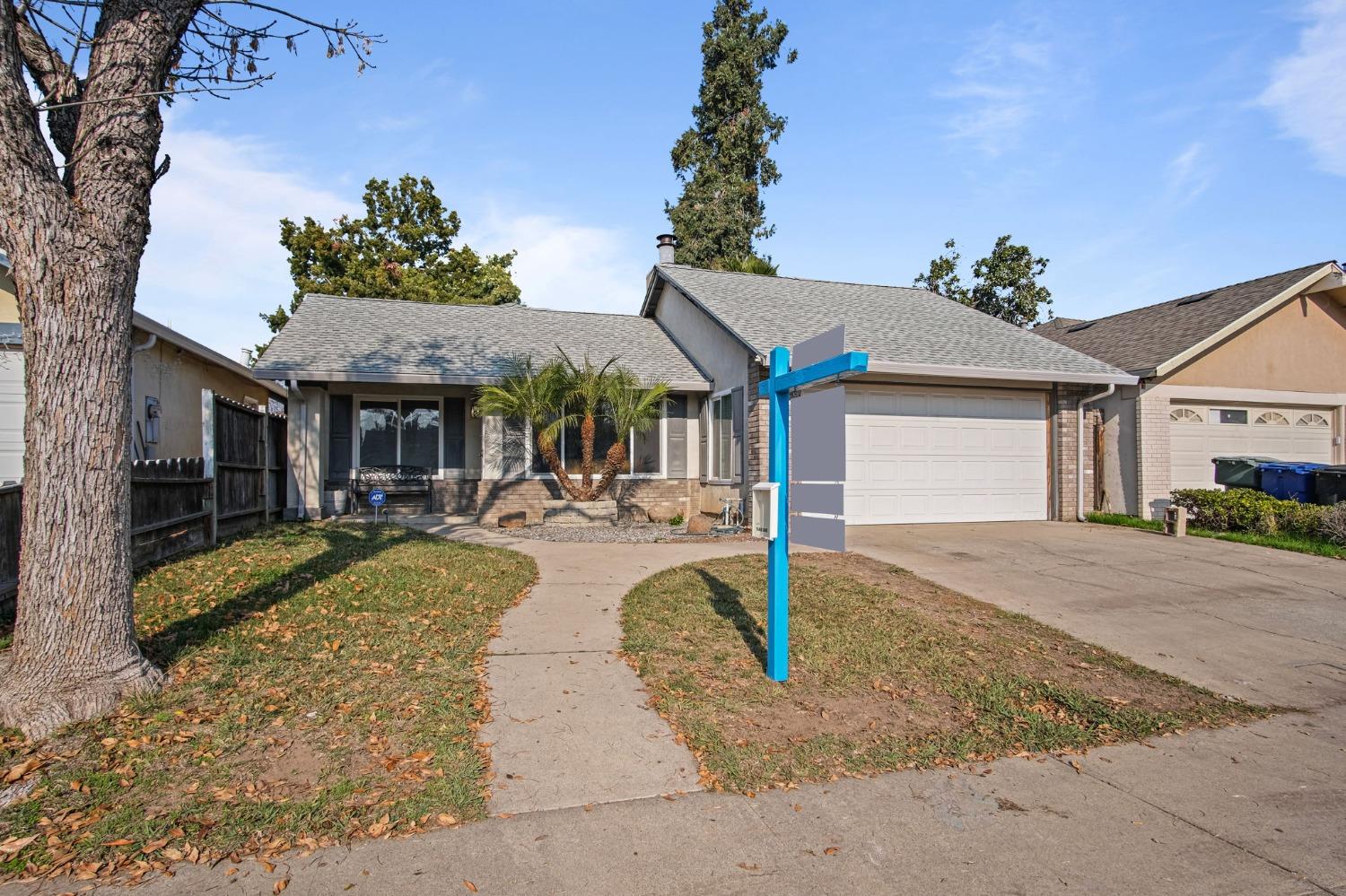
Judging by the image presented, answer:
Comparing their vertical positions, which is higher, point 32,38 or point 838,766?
point 32,38

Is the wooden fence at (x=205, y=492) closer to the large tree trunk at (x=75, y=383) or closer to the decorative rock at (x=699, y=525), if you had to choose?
the large tree trunk at (x=75, y=383)

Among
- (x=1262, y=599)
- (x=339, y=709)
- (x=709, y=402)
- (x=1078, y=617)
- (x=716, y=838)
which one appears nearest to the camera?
(x=716, y=838)

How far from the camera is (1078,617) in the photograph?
6.58 meters

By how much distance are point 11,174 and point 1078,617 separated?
805cm

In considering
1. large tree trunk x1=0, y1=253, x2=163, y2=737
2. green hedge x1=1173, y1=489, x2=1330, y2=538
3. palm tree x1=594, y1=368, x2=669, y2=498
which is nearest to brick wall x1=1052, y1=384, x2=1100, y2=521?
green hedge x1=1173, y1=489, x2=1330, y2=538

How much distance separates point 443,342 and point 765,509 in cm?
1193

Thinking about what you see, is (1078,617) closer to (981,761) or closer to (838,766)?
(981,761)

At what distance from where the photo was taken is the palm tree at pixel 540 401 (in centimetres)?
1262

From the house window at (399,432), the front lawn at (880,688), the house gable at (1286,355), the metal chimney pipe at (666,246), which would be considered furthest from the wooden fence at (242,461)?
the house gable at (1286,355)

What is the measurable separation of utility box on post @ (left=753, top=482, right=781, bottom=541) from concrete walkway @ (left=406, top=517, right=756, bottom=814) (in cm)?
128

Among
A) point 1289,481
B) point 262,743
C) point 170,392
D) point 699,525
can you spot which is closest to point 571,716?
point 262,743

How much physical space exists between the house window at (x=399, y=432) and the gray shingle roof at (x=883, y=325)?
566cm

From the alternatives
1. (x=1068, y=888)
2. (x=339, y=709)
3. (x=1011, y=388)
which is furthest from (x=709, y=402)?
(x=1068, y=888)

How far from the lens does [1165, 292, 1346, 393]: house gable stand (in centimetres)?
1361
